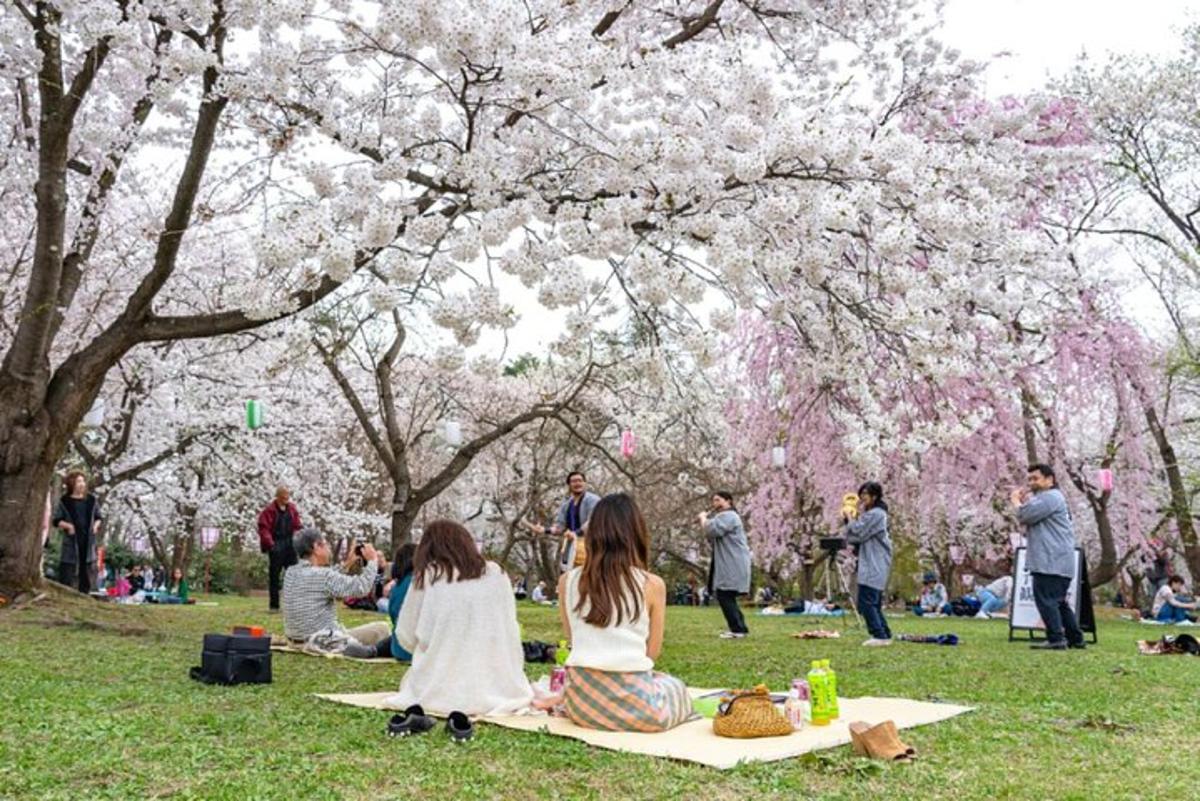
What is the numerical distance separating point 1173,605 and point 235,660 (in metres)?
14.1

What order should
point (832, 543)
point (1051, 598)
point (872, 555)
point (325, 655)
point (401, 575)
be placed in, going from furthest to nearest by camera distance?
point (832, 543) → point (872, 555) → point (1051, 598) → point (325, 655) → point (401, 575)

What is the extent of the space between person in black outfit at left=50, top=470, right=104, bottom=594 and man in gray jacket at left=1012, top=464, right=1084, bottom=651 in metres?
9.73

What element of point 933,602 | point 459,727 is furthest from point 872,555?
point 933,602

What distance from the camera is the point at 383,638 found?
25.0 ft

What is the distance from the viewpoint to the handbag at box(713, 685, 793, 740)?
430 cm

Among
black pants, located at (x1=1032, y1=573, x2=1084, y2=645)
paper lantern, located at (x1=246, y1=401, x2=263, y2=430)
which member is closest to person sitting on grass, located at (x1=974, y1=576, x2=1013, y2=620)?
black pants, located at (x1=1032, y1=573, x2=1084, y2=645)

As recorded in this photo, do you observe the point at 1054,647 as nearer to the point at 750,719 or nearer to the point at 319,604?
the point at 750,719

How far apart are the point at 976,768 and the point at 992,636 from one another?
7976 millimetres

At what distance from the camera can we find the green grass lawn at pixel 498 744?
11.1 feet

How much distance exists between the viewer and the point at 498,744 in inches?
162

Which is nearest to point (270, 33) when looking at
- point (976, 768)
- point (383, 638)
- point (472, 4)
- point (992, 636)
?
point (472, 4)

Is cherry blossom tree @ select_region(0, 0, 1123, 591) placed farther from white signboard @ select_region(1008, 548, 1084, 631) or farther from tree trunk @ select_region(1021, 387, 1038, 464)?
tree trunk @ select_region(1021, 387, 1038, 464)

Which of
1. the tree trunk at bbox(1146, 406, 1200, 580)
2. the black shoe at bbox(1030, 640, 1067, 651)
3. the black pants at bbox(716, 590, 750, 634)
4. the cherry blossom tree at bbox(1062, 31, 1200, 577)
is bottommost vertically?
the black shoe at bbox(1030, 640, 1067, 651)

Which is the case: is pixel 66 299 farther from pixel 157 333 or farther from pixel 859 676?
pixel 859 676
